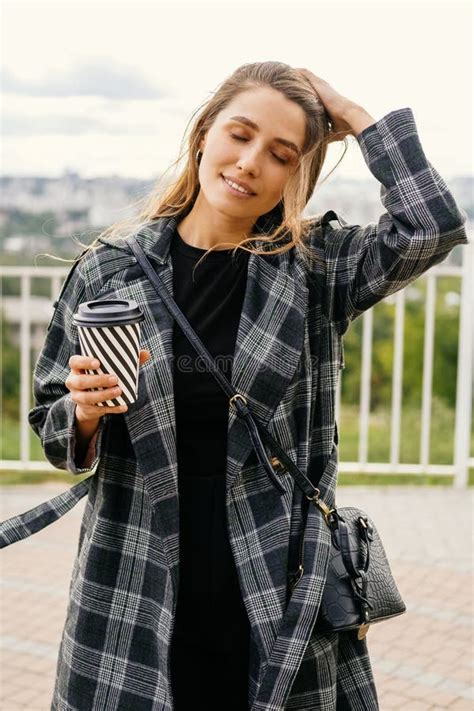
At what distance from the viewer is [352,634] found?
2084 millimetres

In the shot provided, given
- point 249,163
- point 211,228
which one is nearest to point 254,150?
point 249,163

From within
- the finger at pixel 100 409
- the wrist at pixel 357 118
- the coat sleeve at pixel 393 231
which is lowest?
the finger at pixel 100 409

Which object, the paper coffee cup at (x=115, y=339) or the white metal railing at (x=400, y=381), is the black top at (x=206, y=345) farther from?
the white metal railing at (x=400, y=381)

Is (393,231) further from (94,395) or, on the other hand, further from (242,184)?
(94,395)

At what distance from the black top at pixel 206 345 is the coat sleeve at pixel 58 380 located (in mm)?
175

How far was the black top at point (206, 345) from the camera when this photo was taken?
1.93 m

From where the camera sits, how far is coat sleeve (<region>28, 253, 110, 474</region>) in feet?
6.23

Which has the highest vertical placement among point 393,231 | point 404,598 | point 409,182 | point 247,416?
point 409,182

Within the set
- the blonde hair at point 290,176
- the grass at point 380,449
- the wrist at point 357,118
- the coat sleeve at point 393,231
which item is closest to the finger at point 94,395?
the blonde hair at point 290,176

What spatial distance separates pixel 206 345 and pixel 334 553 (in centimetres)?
51

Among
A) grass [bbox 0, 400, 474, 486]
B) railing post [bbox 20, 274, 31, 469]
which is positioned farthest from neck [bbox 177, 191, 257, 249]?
grass [bbox 0, 400, 474, 486]

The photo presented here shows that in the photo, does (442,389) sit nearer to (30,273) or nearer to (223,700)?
(30,273)

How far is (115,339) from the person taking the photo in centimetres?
155

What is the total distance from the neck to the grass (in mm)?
4466
